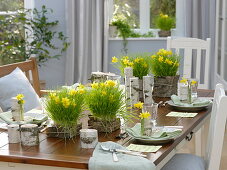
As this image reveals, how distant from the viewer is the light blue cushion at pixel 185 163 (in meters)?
2.77

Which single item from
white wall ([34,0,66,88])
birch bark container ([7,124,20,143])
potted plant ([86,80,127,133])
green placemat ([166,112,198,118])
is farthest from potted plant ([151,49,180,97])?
white wall ([34,0,66,88])

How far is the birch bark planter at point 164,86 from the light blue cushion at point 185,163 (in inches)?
30.8

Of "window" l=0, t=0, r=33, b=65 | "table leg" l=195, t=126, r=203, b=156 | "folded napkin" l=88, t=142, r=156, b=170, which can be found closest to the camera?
"folded napkin" l=88, t=142, r=156, b=170

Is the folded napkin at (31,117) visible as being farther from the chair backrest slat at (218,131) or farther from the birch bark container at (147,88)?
the chair backrest slat at (218,131)

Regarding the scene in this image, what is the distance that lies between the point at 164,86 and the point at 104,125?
1.10 meters

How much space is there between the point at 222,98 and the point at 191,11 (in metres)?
3.69

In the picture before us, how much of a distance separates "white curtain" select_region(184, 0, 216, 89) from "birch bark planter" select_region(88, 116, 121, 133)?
348 cm

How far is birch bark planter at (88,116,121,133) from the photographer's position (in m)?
2.62

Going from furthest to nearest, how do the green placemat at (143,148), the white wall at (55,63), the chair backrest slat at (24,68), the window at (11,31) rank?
the white wall at (55,63), the window at (11,31), the chair backrest slat at (24,68), the green placemat at (143,148)

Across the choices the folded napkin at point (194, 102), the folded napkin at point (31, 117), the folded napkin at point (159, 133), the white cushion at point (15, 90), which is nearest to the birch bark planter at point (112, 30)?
the white cushion at point (15, 90)

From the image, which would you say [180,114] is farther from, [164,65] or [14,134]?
[14,134]

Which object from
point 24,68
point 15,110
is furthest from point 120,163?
point 24,68

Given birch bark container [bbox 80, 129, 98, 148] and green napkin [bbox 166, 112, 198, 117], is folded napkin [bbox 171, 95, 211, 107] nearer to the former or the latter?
green napkin [bbox 166, 112, 198, 117]

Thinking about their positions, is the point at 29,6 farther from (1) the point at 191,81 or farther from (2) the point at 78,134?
(2) the point at 78,134
